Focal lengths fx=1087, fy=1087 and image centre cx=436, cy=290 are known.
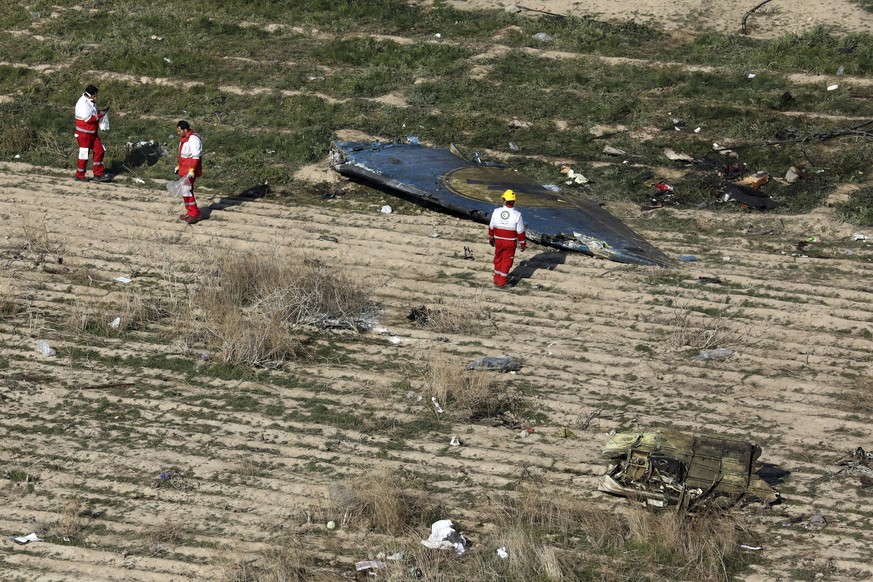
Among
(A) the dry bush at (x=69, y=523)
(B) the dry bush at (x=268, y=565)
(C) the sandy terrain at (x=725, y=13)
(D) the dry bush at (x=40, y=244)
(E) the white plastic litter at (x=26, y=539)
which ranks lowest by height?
(E) the white plastic litter at (x=26, y=539)

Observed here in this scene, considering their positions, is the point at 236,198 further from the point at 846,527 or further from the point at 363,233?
the point at 846,527

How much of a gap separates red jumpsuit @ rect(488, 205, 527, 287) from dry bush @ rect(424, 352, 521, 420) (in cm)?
197

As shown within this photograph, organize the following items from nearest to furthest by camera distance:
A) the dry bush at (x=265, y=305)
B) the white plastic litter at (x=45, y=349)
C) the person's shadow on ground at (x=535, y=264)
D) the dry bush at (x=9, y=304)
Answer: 1. the dry bush at (x=265, y=305)
2. the white plastic litter at (x=45, y=349)
3. the dry bush at (x=9, y=304)
4. the person's shadow on ground at (x=535, y=264)

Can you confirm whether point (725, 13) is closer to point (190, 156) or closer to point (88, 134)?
point (190, 156)

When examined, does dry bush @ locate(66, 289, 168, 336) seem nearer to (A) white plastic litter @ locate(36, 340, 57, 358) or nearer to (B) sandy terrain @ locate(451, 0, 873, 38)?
(A) white plastic litter @ locate(36, 340, 57, 358)

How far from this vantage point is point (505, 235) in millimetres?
11094

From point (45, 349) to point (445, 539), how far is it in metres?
4.59

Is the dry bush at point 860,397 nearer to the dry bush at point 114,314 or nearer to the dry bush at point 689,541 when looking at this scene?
the dry bush at point 689,541

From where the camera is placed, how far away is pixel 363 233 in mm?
12469

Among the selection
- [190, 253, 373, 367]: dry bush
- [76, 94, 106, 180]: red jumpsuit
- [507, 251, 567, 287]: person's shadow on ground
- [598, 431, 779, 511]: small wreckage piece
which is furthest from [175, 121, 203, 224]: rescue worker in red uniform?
[598, 431, 779, 511]: small wreckage piece

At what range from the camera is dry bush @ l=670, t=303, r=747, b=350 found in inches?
398

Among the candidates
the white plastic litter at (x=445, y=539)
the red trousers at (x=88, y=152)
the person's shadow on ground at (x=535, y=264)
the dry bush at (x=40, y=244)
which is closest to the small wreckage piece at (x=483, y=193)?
the person's shadow on ground at (x=535, y=264)

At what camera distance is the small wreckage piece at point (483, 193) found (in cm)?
1198

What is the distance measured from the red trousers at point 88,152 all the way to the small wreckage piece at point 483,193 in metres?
2.96
